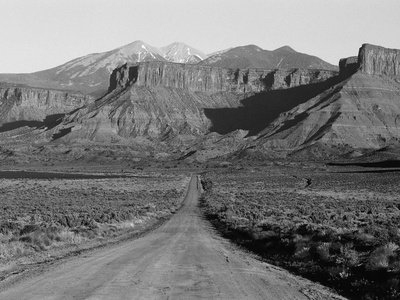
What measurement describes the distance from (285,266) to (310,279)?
6.88ft

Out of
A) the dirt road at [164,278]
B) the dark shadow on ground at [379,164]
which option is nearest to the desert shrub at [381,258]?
the dirt road at [164,278]

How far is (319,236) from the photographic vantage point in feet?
70.4

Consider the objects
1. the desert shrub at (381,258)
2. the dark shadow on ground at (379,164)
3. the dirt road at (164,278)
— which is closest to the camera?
the dirt road at (164,278)

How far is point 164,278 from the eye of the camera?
50.3ft

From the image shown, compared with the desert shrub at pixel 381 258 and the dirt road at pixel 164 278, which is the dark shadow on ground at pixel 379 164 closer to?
the dirt road at pixel 164 278

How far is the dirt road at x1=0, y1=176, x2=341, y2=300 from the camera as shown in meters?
13.6

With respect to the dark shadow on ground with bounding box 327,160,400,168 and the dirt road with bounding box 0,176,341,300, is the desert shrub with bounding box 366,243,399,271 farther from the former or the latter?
the dark shadow on ground with bounding box 327,160,400,168

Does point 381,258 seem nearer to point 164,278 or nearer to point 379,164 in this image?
point 164,278

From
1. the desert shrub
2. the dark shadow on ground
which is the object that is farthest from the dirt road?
the dark shadow on ground

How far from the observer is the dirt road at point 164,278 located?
13641mm

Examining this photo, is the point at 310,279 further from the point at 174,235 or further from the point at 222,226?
the point at 222,226

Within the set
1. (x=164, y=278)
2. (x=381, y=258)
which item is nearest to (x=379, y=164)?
(x=381, y=258)

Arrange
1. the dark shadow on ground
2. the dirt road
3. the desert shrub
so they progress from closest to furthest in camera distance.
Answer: the dirt road
the desert shrub
the dark shadow on ground

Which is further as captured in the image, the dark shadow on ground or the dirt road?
the dark shadow on ground
